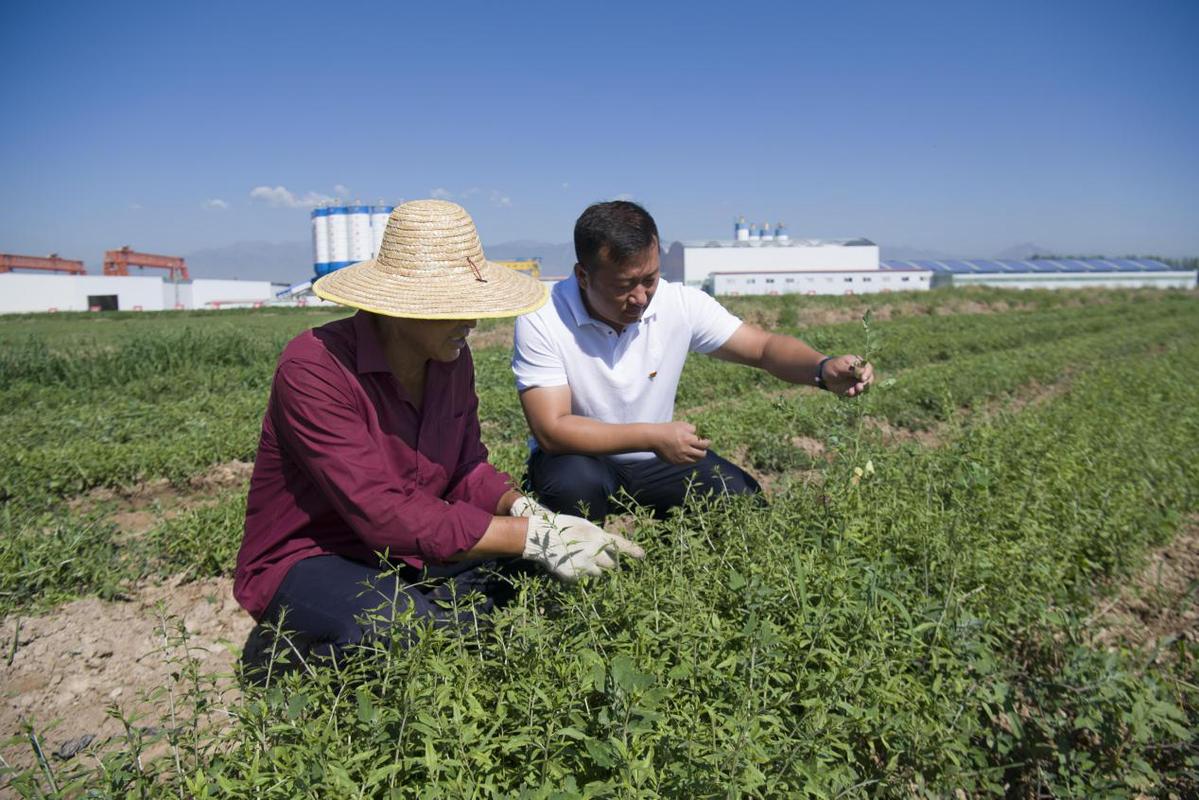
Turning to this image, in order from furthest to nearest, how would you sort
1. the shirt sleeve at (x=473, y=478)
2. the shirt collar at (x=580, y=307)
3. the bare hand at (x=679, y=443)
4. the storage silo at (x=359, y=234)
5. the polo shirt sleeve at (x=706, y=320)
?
the storage silo at (x=359, y=234), the polo shirt sleeve at (x=706, y=320), the shirt collar at (x=580, y=307), the shirt sleeve at (x=473, y=478), the bare hand at (x=679, y=443)

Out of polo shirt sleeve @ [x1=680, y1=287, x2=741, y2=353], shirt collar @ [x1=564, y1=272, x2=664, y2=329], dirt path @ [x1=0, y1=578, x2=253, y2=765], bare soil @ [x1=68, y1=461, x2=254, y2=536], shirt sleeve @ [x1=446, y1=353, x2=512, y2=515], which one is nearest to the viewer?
dirt path @ [x1=0, y1=578, x2=253, y2=765]

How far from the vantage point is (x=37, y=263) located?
144 ft

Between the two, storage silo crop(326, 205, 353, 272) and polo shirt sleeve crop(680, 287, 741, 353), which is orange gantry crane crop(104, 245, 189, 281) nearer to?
storage silo crop(326, 205, 353, 272)

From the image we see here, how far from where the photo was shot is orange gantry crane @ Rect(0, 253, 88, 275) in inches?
1648

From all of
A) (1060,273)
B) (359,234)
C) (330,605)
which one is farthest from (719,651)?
(1060,273)

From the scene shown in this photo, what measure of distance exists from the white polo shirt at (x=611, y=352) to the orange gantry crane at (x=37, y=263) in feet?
163

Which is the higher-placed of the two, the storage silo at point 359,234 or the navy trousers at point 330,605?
the storage silo at point 359,234

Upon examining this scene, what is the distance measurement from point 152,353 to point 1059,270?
5377 cm

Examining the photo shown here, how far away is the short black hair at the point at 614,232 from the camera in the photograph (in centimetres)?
286

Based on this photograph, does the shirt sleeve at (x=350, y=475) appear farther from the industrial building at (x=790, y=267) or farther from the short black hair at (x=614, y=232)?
the industrial building at (x=790, y=267)

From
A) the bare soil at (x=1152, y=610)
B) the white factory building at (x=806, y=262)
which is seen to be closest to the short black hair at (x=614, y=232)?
the bare soil at (x=1152, y=610)

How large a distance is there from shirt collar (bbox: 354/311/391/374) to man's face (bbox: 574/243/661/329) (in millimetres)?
953

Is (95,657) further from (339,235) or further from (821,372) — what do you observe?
(339,235)

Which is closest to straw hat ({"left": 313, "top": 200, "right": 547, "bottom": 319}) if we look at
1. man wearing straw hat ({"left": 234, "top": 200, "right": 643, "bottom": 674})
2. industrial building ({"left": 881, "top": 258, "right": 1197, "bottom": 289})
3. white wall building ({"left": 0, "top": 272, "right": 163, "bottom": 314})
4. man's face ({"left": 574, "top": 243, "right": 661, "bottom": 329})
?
man wearing straw hat ({"left": 234, "top": 200, "right": 643, "bottom": 674})
